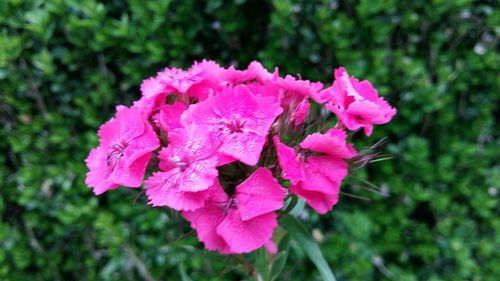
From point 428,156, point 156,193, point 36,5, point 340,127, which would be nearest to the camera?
point 156,193

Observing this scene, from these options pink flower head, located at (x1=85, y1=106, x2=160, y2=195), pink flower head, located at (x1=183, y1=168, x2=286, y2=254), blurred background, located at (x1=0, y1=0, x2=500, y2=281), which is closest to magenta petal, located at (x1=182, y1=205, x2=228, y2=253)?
pink flower head, located at (x1=183, y1=168, x2=286, y2=254)

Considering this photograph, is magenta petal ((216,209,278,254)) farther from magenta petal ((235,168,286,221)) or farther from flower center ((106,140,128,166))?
flower center ((106,140,128,166))

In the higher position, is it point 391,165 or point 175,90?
point 175,90

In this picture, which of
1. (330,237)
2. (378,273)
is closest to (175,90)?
(330,237)

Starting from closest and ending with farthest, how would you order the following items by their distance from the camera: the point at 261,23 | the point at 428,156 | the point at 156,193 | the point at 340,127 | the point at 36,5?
1. the point at 156,193
2. the point at 340,127
3. the point at 36,5
4. the point at 261,23
5. the point at 428,156

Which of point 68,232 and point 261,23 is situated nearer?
point 261,23

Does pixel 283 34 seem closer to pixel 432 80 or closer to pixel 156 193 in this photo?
pixel 432 80

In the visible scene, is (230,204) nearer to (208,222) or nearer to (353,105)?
(208,222)
